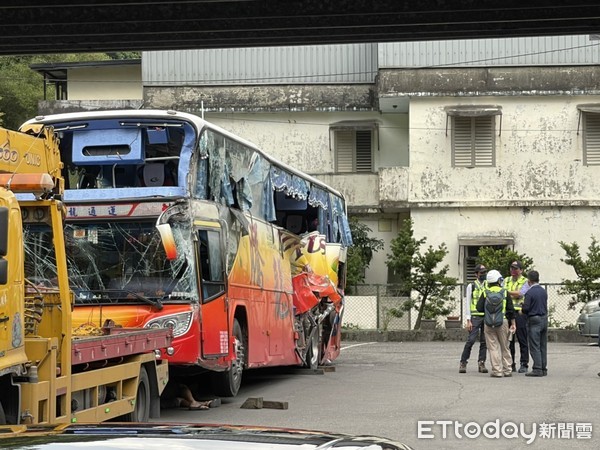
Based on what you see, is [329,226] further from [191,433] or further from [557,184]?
[191,433]

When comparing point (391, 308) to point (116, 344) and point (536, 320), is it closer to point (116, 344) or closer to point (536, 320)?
point (536, 320)

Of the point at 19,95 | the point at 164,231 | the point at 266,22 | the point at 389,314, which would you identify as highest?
the point at 19,95

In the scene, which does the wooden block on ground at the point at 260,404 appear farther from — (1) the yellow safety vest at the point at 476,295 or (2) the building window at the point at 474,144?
(2) the building window at the point at 474,144

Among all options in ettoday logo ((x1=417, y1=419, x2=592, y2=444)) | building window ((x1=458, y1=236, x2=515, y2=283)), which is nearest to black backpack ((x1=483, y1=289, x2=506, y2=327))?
ettoday logo ((x1=417, y1=419, x2=592, y2=444))

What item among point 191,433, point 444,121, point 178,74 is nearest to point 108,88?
point 178,74

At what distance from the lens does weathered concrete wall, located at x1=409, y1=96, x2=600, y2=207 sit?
134 feet

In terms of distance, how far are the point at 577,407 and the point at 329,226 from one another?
11.3 meters

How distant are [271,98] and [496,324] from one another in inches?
938

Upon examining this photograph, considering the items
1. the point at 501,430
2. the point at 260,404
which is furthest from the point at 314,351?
the point at 501,430

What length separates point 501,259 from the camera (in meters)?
37.1

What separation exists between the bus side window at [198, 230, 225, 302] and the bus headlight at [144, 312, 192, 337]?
46 cm

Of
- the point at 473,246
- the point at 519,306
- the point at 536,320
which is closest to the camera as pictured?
the point at 536,320

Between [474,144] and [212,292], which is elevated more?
[474,144]

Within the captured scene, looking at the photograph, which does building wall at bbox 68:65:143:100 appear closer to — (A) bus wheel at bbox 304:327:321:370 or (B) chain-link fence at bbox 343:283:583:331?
(B) chain-link fence at bbox 343:283:583:331
